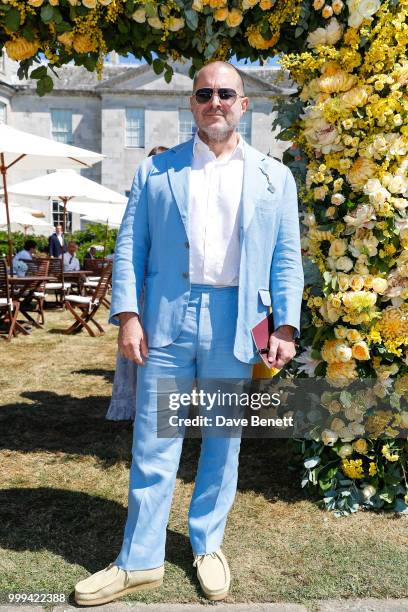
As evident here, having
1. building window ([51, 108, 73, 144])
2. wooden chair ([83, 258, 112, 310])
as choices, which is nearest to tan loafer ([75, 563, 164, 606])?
wooden chair ([83, 258, 112, 310])

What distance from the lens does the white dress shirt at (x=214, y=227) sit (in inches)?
101

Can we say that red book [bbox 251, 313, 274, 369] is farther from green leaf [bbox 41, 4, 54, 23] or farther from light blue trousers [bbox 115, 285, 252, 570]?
green leaf [bbox 41, 4, 54, 23]

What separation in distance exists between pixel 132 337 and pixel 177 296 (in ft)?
0.83

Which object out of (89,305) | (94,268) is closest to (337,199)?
(89,305)

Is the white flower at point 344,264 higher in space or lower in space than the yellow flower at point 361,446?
higher

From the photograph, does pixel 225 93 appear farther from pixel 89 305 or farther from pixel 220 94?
pixel 89 305

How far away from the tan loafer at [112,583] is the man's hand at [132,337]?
0.92 meters

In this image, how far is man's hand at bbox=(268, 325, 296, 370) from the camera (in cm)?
262

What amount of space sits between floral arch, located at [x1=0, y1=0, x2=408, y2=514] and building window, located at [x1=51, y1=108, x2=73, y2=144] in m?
31.5

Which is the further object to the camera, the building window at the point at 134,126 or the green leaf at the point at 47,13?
the building window at the point at 134,126

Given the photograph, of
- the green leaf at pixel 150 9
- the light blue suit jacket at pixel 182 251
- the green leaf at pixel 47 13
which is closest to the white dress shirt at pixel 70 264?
the green leaf at pixel 47 13

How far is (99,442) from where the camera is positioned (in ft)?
15.3

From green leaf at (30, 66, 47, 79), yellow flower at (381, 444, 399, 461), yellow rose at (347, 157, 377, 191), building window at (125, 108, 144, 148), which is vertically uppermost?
building window at (125, 108, 144, 148)

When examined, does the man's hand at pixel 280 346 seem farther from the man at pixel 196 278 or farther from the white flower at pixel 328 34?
the white flower at pixel 328 34
